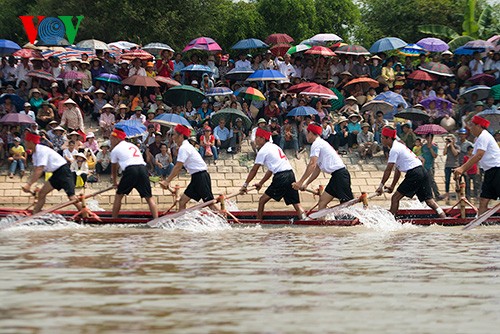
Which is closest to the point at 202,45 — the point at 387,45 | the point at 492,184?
the point at 387,45

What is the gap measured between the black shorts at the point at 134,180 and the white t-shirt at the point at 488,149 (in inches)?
194

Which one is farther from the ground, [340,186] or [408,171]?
[408,171]

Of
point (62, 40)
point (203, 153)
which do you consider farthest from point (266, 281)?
point (62, 40)

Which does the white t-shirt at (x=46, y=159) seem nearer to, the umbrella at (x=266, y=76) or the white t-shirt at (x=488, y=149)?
the white t-shirt at (x=488, y=149)

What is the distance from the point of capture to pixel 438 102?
23.5 m

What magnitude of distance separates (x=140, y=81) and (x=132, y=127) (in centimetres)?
174

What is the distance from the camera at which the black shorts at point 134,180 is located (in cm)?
1483

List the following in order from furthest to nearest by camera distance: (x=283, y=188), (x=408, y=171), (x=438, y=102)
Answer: (x=438, y=102) → (x=283, y=188) → (x=408, y=171)

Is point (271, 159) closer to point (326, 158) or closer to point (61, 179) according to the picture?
point (326, 158)

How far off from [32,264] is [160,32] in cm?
2301

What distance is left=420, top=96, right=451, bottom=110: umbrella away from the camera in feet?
76.7

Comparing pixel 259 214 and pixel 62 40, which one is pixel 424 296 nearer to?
pixel 259 214

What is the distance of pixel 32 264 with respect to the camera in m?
10.4

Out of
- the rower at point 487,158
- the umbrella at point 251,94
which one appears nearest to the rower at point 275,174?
the rower at point 487,158
